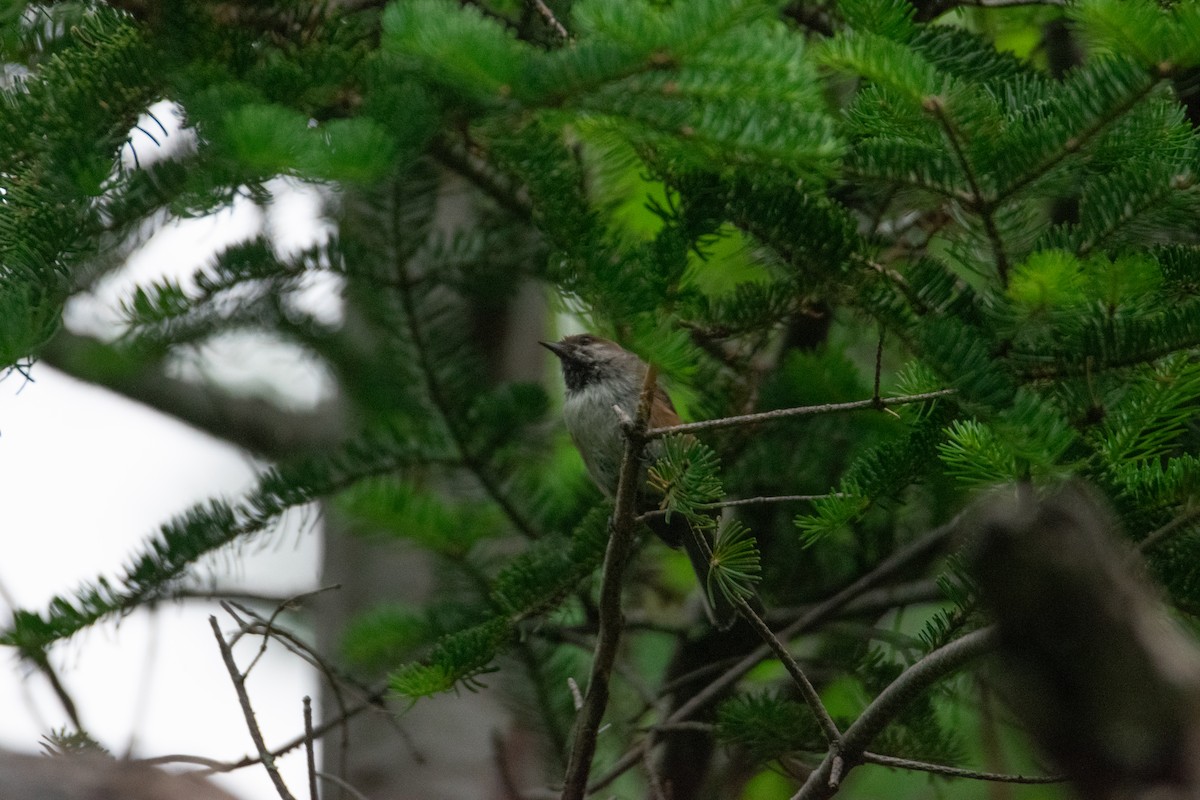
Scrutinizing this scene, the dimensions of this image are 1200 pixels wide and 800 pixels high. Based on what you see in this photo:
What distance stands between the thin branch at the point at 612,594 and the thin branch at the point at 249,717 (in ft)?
2.12

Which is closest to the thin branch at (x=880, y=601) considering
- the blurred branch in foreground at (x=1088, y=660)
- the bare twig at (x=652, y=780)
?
the bare twig at (x=652, y=780)

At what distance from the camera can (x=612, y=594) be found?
2.55m

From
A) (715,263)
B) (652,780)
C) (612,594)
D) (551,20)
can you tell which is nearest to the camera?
(612,594)

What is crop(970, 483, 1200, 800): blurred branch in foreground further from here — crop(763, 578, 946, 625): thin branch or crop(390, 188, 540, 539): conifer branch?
crop(390, 188, 540, 539): conifer branch

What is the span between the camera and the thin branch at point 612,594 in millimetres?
2312

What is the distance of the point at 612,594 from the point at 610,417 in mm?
1615

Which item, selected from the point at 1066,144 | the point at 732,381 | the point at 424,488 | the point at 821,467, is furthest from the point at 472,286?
the point at 1066,144

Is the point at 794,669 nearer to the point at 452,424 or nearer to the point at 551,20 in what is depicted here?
the point at 551,20

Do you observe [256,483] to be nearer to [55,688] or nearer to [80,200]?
[55,688]

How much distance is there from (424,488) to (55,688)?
1378 millimetres

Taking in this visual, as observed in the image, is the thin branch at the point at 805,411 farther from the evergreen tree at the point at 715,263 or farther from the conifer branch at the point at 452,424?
the conifer branch at the point at 452,424

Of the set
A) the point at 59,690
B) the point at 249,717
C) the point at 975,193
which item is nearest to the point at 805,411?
the point at 975,193

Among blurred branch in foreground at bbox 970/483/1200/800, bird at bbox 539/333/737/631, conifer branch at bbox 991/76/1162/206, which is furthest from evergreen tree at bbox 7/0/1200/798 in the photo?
blurred branch in foreground at bbox 970/483/1200/800

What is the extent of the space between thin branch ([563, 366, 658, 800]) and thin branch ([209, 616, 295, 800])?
0.65 m
